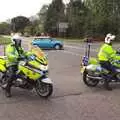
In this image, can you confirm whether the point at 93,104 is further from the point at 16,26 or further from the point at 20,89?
the point at 16,26

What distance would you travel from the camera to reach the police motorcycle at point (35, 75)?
9.73m

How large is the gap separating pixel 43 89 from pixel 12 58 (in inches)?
45.8

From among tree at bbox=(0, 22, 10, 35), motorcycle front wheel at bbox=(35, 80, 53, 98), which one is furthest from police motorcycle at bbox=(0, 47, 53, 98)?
tree at bbox=(0, 22, 10, 35)

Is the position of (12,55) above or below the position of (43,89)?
above

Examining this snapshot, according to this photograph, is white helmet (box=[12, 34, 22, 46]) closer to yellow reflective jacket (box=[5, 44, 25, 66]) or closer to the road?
yellow reflective jacket (box=[5, 44, 25, 66])

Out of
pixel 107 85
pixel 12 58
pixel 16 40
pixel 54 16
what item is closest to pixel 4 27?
pixel 54 16

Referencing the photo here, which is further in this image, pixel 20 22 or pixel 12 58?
pixel 20 22

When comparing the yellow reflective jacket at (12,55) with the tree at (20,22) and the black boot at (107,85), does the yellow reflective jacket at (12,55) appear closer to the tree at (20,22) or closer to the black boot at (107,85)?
the black boot at (107,85)

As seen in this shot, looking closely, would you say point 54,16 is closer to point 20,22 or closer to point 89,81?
point 20,22

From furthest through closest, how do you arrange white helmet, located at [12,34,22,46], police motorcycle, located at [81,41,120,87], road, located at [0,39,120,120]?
police motorcycle, located at [81,41,120,87]
white helmet, located at [12,34,22,46]
road, located at [0,39,120,120]

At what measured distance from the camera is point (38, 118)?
7.70m

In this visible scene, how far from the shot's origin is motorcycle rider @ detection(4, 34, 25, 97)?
1010 centimetres

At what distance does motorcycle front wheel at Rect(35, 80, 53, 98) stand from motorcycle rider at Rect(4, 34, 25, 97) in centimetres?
72

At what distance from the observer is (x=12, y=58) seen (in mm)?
10133
